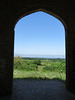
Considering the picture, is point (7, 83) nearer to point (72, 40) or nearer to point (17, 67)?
point (72, 40)

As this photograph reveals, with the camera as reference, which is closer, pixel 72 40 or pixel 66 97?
pixel 66 97

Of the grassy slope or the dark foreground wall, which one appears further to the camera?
the grassy slope

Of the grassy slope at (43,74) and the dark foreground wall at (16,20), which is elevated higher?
the dark foreground wall at (16,20)

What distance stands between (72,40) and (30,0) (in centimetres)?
253

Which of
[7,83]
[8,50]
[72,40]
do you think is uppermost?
[72,40]

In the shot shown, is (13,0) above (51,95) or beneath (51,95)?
above

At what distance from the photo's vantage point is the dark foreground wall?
13.8ft

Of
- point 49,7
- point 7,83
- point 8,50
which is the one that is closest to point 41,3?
point 49,7

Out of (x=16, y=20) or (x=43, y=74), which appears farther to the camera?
(x=43, y=74)

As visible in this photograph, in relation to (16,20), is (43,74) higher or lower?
lower

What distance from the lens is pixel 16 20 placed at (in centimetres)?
439

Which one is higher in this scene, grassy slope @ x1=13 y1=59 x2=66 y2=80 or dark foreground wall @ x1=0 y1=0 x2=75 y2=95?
dark foreground wall @ x1=0 y1=0 x2=75 y2=95

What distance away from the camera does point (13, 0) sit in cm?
447

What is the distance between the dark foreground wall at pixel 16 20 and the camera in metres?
4.20
